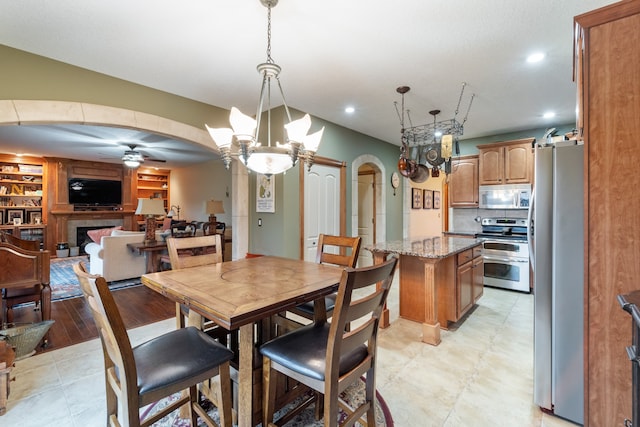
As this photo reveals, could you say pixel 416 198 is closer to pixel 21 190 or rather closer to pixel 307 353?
pixel 307 353

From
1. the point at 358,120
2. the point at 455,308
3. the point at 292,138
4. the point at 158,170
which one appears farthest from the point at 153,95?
the point at 158,170

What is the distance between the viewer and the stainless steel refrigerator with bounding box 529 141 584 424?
5.42 ft

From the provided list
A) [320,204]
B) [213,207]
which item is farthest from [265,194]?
[213,207]

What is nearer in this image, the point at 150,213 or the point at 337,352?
the point at 337,352

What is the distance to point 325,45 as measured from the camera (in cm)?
235

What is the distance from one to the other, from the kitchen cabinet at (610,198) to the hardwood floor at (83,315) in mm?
3760

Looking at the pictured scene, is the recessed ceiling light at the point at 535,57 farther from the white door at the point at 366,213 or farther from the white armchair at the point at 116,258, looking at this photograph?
the white armchair at the point at 116,258

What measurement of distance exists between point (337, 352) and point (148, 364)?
849 mm

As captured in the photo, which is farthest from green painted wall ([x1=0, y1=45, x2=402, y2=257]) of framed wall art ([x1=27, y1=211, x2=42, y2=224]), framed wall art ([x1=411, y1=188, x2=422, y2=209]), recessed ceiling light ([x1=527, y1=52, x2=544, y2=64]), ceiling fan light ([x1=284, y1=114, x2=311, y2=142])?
framed wall art ([x1=27, y1=211, x2=42, y2=224])

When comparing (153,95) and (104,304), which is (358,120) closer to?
(153,95)

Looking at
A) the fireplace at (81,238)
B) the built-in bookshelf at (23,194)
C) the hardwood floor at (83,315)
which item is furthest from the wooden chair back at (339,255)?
the built-in bookshelf at (23,194)

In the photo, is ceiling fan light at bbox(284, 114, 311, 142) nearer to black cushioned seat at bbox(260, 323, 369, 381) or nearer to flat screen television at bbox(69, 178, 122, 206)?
black cushioned seat at bbox(260, 323, 369, 381)

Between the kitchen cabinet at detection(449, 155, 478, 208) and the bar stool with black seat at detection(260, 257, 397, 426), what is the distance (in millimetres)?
4356

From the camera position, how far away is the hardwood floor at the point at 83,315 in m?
2.81
